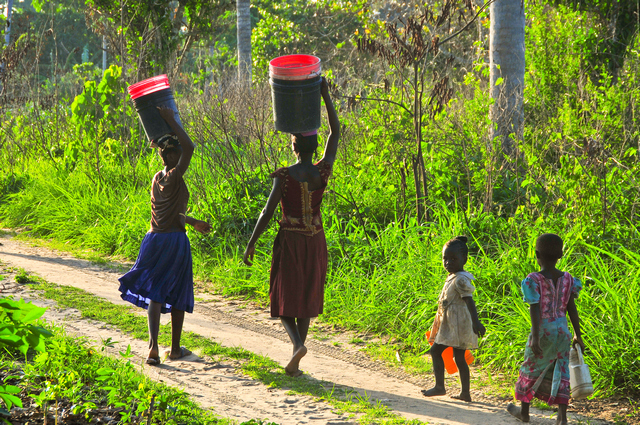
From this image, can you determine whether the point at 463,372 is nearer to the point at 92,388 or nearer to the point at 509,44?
the point at 92,388

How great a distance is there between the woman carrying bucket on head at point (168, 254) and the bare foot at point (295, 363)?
87 cm

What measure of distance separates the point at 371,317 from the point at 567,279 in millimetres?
2185

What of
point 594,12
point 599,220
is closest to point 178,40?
point 594,12

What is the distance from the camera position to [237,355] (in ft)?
15.5

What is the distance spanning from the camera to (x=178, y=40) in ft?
39.2

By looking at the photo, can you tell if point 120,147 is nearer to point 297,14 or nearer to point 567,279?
point 567,279

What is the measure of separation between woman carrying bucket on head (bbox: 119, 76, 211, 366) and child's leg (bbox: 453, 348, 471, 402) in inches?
76.0

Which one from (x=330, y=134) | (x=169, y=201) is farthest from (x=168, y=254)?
(x=330, y=134)

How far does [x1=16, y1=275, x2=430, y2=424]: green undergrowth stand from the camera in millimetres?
3783

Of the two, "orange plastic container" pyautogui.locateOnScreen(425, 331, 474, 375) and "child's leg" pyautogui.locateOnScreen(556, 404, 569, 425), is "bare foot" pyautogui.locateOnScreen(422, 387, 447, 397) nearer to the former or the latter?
"orange plastic container" pyautogui.locateOnScreen(425, 331, 474, 375)

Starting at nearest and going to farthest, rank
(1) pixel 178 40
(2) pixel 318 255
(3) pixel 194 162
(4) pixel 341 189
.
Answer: (2) pixel 318 255, (4) pixel 341 189, (3) pixel 194 162, (1) pixel 178 40

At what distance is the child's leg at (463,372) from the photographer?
3871 mm

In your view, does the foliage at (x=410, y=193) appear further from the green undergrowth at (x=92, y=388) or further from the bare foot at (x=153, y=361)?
the green undergrowth at (x=92, y=388)

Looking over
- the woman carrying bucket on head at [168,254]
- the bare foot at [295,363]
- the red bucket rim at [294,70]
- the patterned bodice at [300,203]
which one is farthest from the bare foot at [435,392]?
the red bucket rim at [294,70]
